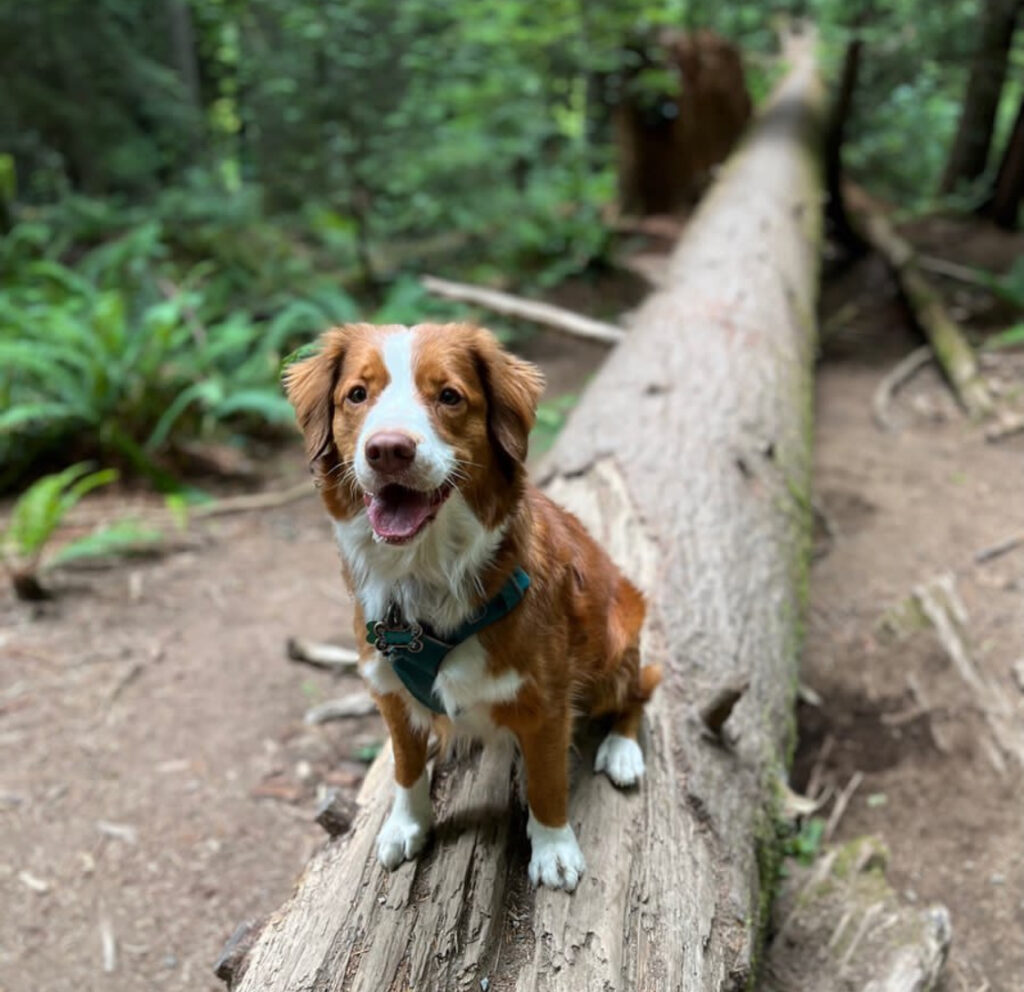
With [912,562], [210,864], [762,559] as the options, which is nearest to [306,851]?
[210,864]

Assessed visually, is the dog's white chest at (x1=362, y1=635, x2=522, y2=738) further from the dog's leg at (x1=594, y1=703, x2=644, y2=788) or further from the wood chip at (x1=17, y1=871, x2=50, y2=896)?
the wood chip at (x1=17, y1=871, x2=50, y2=896)

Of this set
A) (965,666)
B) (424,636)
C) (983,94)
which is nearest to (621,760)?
(424,636)

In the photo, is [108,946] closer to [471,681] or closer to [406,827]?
[406,827]

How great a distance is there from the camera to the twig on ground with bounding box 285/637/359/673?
4.63 m

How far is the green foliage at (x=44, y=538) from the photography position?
511 centimetres

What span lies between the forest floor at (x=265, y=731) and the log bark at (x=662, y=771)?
0.82 meters

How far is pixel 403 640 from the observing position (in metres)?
2.12

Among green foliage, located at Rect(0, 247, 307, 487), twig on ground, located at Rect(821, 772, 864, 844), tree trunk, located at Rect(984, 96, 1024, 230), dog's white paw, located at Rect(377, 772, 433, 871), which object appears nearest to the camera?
dog's white paw, located at Rect(377, 772, 433, 871)

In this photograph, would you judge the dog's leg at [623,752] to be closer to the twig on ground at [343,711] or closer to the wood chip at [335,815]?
the wood chip at [335,815]

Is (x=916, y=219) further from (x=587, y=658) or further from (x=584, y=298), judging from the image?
(x=587, y=658)

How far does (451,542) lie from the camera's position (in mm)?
2119

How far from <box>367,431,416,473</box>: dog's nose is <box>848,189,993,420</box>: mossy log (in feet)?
21.5

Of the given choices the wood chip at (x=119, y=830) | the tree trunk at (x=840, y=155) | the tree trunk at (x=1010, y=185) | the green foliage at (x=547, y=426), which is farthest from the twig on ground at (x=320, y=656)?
the tree trunk at (x=1010, y=185)

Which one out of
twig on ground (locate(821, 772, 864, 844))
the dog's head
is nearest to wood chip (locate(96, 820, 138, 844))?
the dog's head
